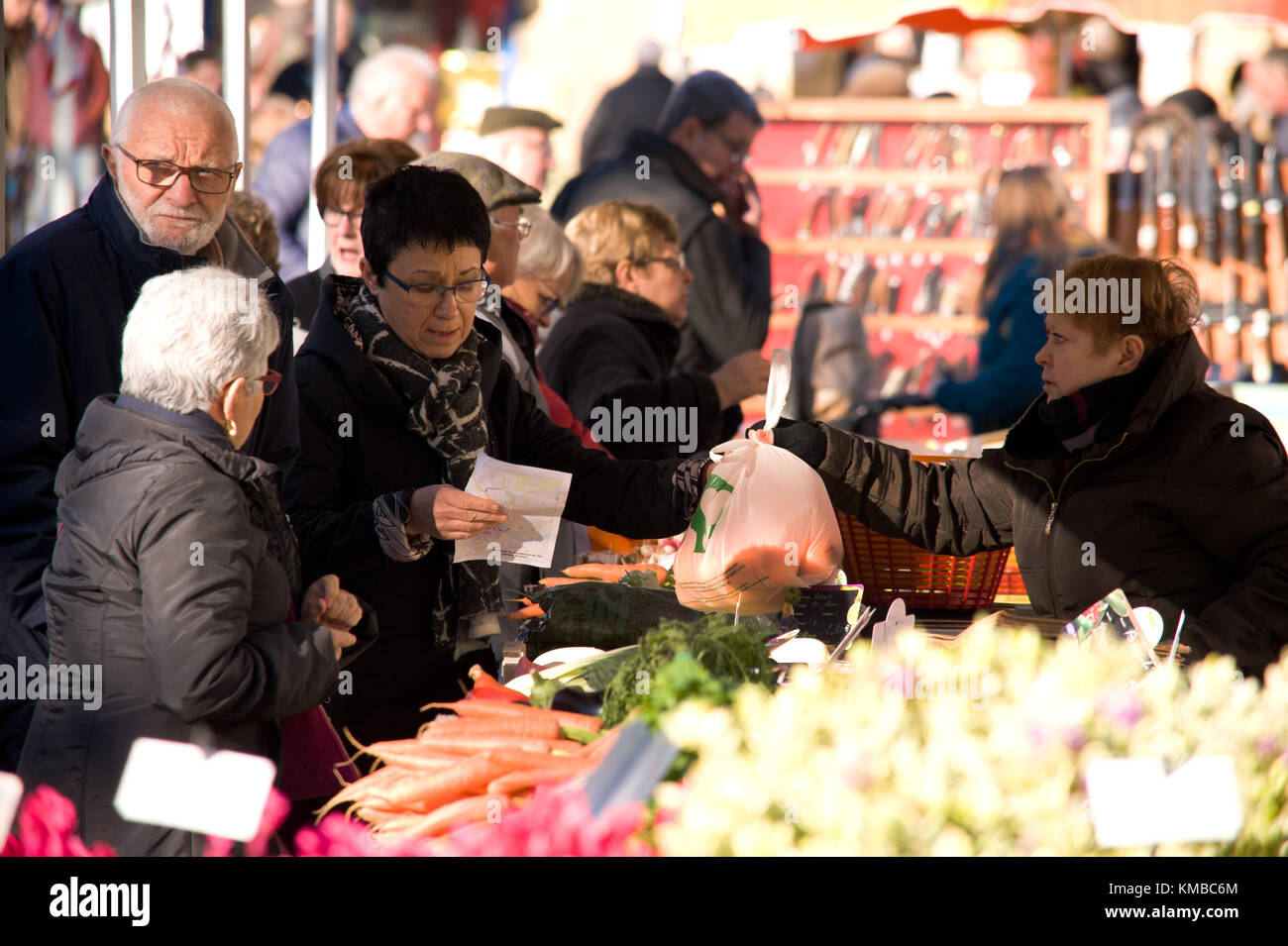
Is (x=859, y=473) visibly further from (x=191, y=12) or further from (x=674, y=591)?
(x=191, y=12)

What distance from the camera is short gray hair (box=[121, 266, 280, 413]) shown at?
6.31 feet

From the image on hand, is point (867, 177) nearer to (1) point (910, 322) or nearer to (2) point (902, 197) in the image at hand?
(2) point (902, 197)

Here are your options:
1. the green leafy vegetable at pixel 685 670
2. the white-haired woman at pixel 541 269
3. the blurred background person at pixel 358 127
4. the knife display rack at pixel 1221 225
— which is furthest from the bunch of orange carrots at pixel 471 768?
the knife display rack at pixel 1221 225

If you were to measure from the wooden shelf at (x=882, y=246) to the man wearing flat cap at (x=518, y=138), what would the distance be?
2161mm

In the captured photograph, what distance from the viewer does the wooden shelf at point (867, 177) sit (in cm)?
780

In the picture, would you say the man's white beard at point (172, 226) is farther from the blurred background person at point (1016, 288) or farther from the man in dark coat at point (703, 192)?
the blurred background person at point (1016, 288)

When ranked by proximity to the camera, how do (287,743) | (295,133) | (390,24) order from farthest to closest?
(390,24) < (295,133) < (287,743)

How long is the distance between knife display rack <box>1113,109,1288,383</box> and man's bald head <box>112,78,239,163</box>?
19.5ft

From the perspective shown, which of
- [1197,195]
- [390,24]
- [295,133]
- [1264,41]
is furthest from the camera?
[390,24]

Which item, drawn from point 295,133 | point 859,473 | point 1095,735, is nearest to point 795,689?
point 1095,735

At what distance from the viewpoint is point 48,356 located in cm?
241

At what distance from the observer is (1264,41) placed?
8.32 metres

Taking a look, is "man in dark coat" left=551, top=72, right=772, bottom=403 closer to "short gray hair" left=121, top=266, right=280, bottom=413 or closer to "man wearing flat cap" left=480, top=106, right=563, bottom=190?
"man wearing flat cap" left=480, top=106, right=563, bottom=190
